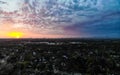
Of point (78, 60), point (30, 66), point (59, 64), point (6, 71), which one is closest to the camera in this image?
point (6, 71)

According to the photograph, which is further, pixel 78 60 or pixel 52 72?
pixel 78 60

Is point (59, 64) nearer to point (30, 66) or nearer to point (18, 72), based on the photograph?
point (30, 66)

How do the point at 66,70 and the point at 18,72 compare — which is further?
the point at 66,70

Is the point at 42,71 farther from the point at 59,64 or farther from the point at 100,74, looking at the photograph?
the point at 100,74

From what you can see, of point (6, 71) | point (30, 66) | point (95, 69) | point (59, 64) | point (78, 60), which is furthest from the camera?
point (78, 60)

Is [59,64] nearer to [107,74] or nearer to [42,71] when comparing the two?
[42,71]

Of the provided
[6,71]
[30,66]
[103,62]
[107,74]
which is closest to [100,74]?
[107,74]

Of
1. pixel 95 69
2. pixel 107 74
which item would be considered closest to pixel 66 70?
pixel 95 69

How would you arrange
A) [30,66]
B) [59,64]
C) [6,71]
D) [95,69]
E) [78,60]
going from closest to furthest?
[6,71], [95,69], [30,66], [59,64], [78,60]
